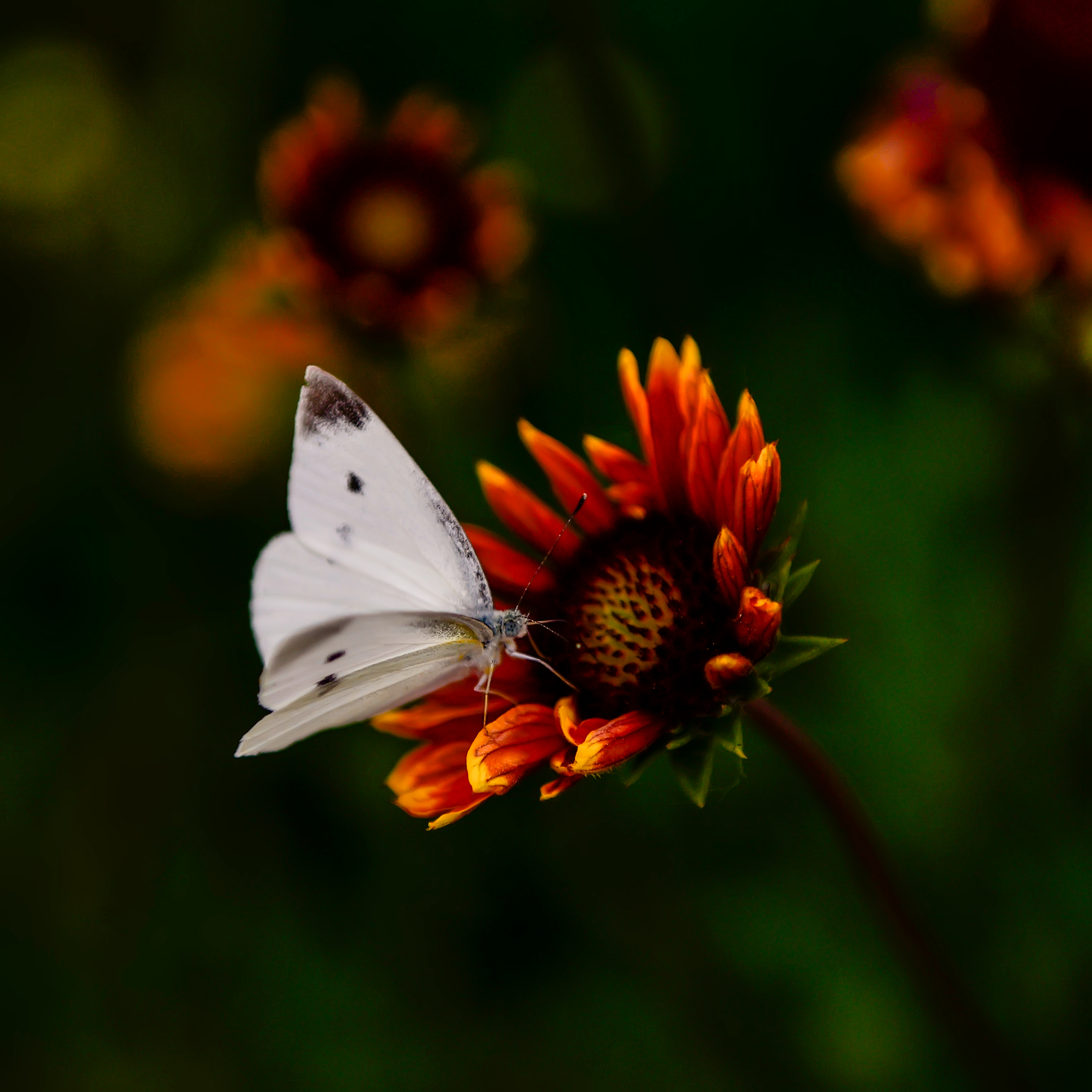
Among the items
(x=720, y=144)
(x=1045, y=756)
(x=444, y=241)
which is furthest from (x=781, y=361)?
(x=1045, y=756)

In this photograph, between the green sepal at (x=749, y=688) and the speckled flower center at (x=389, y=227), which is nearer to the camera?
the green sepal at (x=749, y=688)

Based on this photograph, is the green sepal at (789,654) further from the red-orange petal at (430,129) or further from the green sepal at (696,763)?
the red-orange petal at (430,129)

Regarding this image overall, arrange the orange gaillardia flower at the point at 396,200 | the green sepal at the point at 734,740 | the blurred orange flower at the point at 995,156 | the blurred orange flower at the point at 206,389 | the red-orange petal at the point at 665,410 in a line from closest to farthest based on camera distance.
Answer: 1. the green sepal at the point at 734,740
2. the red-orange petal at the point at 665,410
3. the blurred orange flower at the point at 995,156
4. the orange gaillardia flower at the point at 396,200
5. the blurred orange flower at the point at 206,389

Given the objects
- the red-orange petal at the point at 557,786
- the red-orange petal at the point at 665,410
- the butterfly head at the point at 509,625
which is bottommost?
the red-orange petal at the point at 557,786

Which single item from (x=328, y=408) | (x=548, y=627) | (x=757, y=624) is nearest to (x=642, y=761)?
(x=757, y=624)

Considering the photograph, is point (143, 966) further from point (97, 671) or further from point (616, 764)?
point (616, 764)

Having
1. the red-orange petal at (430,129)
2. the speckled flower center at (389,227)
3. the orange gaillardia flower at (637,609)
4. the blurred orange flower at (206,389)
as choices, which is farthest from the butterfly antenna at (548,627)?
the red-orange petal at (430,129)
